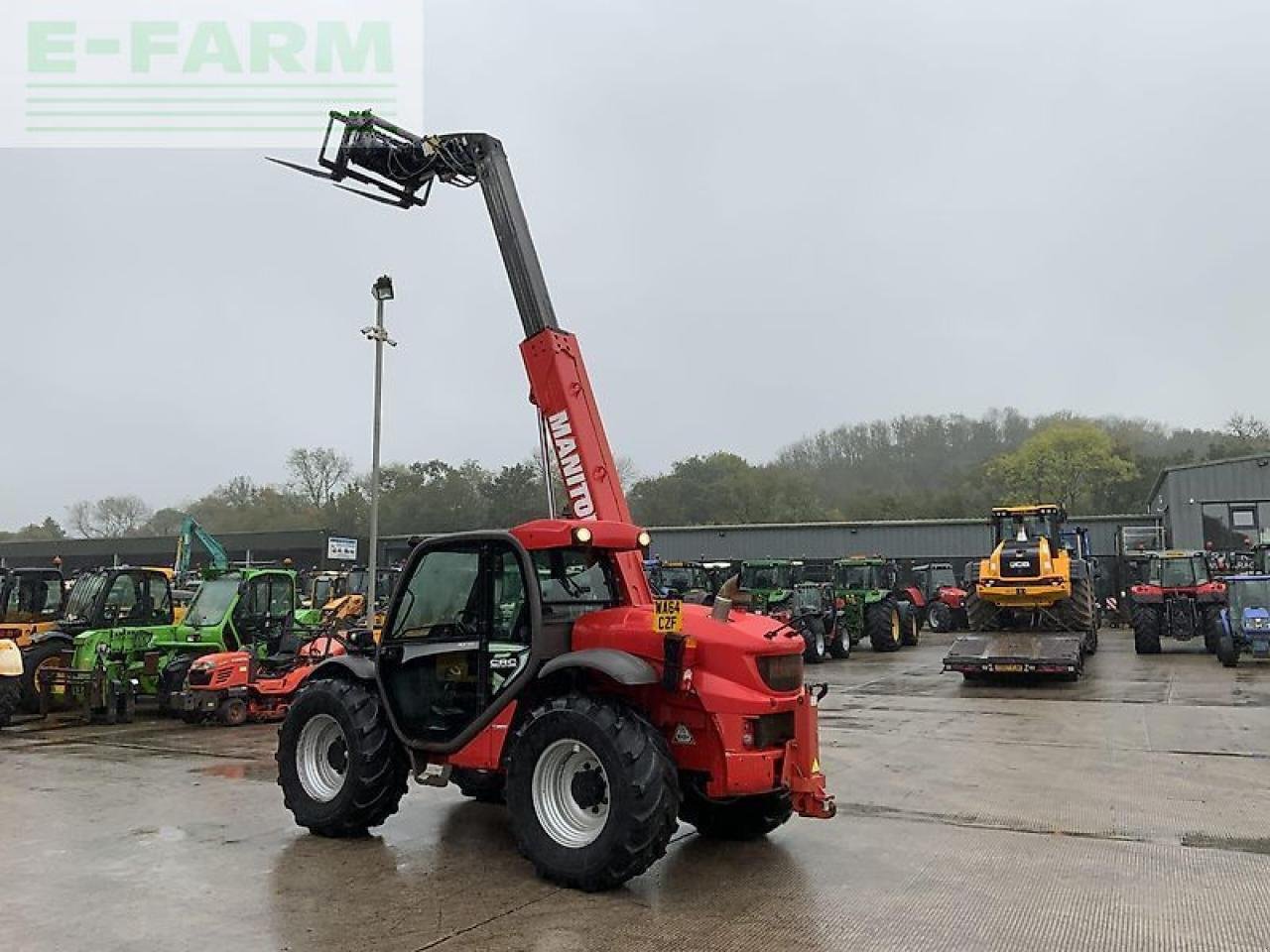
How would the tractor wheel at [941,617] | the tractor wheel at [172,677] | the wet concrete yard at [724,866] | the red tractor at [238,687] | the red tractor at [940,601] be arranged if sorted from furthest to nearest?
the tractor wheel at [941,617], the red tractor at [940,601], the tractor wheel at [172,677], the red tractor at [238,687], the wet concrete yard at [724,866]

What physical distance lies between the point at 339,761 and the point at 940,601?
92.1 feet

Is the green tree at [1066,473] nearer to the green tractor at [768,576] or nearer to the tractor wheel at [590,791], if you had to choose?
the green tractor at [768,576]

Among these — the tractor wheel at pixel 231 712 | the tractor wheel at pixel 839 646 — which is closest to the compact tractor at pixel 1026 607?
the tractor wheel at pixel 839 646

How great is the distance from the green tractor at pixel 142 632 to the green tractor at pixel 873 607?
13.0 metres

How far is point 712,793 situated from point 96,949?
305cm

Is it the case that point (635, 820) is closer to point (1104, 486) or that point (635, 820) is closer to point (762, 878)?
point (762, 878)

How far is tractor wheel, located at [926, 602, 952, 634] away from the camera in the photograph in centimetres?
3184

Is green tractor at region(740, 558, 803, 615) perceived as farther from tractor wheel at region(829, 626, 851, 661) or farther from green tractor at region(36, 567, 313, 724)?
green tractor at region(36, 567, 313, 724)

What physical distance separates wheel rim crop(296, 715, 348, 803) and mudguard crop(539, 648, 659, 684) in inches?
71.5

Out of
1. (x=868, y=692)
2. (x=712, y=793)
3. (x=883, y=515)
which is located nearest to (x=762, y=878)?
(x=712, y=793)

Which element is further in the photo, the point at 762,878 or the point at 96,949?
the point at 762,878

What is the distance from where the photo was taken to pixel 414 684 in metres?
6.32

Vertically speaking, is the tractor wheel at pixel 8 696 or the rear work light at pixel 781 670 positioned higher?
the rear work light at pixel 781 670

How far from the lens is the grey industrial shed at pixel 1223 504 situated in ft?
115
